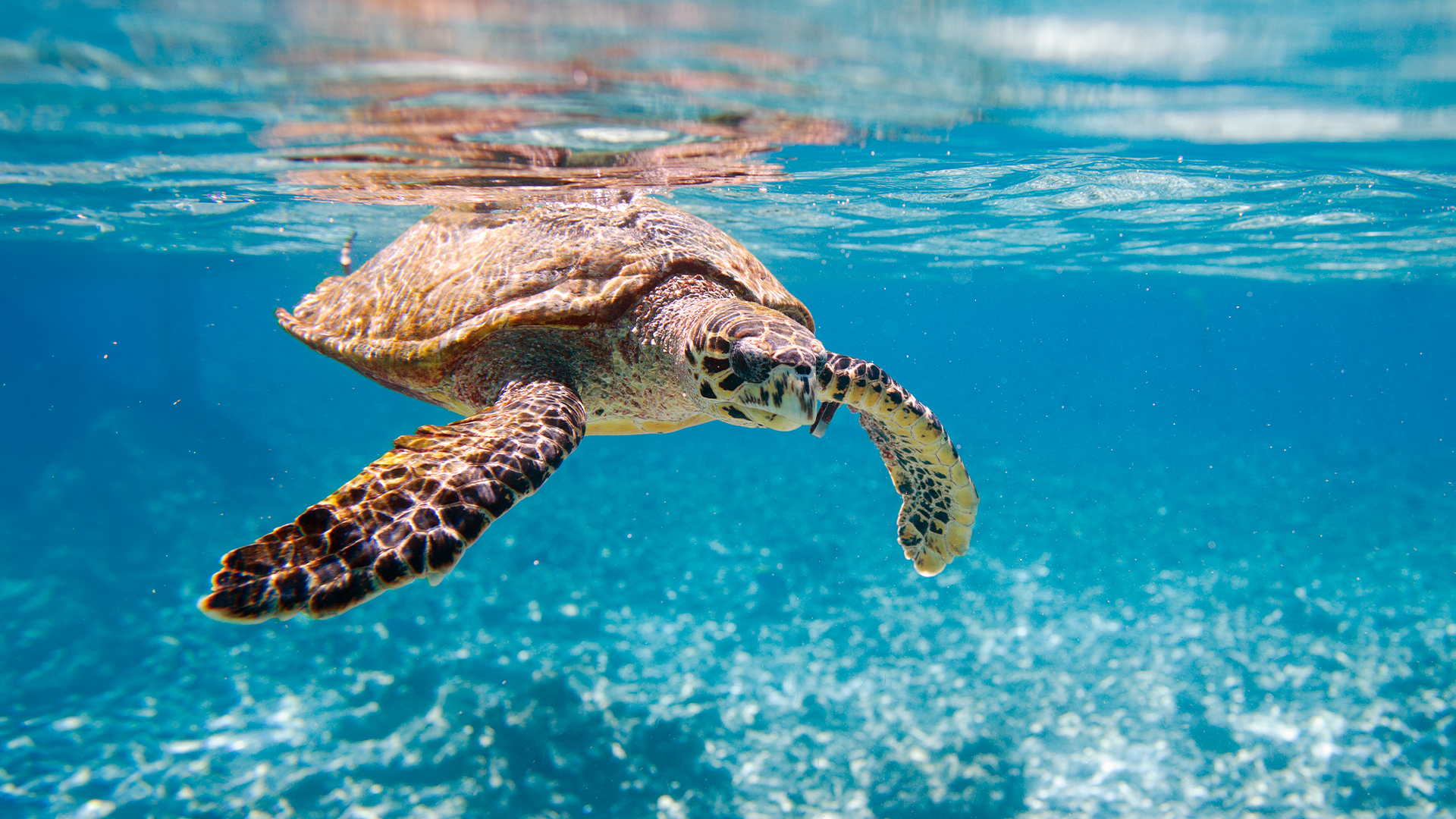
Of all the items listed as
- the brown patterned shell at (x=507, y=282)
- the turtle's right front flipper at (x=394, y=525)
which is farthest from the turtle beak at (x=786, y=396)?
the brown patterned shell at (x=507, y=282)

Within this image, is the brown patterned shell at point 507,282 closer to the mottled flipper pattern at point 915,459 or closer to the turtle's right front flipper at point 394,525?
the turtle's right front flipper at point 394,525

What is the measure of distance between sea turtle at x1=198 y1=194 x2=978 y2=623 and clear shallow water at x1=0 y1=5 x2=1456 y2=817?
148 centimetres

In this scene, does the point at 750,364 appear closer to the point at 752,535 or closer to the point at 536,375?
the point at 536,375

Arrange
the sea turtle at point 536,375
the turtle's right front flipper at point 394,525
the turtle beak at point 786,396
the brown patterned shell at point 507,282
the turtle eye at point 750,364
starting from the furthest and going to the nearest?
the brown patterned shell at point 507,282, the turtle eye at point 750,364, the turtle beak at point 786,396, the sea turtle at point 536,375, the turtle's right front flipper at point 394,525

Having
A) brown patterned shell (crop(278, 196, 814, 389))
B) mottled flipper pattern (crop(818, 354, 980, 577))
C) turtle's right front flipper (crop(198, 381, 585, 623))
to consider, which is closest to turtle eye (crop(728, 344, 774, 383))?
mottled flipper pattern (crop(818, 354, 980, 577))

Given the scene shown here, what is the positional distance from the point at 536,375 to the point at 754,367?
6.14 feet

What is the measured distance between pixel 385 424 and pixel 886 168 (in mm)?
19223

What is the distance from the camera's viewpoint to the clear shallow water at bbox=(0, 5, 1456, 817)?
5531 mm

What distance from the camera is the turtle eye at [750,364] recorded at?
3.53m

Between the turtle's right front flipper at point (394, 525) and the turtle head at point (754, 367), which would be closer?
the turtle's right front flipper at point (394, 525)

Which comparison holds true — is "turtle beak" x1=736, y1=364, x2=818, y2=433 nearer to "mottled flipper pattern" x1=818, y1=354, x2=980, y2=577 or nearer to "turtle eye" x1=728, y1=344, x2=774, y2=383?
"turtle eye" x1=728, y1=344, x2=774, y2=383

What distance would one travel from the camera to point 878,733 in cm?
739

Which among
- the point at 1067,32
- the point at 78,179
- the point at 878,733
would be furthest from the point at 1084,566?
the point at 78,179

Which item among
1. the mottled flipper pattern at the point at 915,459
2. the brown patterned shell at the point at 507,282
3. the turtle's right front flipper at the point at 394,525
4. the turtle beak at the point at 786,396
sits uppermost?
the brown patterned shell at the point at 507,282
